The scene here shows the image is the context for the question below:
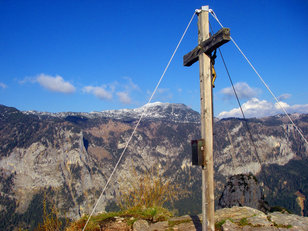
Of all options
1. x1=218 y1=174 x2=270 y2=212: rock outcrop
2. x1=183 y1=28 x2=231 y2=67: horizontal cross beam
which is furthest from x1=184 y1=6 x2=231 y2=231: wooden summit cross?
x1=218 y1=174 x2=270 y2=212: rock outcrop

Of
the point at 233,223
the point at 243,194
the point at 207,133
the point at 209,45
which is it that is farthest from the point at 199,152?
the point at 243,194

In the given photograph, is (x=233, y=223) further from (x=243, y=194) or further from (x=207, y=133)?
(x=243, y=194)

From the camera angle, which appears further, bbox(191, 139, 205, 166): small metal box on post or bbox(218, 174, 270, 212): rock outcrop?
bbox(218, 174, 270, 212): rock outcrop

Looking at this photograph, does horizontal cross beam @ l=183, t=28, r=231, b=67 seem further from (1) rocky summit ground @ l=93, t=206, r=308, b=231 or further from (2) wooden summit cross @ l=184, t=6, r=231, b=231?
(1) rocky summit ground @ l=93, t=206, r=308, b=231

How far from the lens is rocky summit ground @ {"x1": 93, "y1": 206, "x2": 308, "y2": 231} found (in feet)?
29.6

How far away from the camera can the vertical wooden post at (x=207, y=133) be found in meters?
8.68

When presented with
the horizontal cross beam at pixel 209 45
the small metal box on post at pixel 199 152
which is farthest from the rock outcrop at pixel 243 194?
the horizontal cross beam at pixel 209 45

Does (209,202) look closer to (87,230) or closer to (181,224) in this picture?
(181,224)

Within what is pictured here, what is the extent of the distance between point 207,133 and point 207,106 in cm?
93

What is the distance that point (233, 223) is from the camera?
952cm

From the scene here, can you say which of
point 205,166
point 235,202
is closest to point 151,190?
point 205,166

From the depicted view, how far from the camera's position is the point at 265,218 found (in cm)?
987

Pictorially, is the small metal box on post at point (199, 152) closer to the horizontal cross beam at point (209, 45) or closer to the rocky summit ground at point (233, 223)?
the rocky summit ground at point (233, 223)

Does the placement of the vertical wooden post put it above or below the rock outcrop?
above
